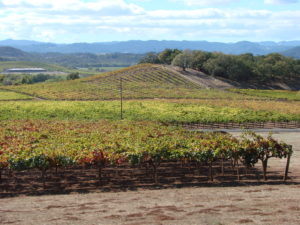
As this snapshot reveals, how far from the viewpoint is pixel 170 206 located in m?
23.9

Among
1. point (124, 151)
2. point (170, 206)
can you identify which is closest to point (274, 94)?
point (124, 151)

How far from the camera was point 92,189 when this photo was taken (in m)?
27.9

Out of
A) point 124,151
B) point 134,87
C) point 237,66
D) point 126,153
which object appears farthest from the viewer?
point 237,66

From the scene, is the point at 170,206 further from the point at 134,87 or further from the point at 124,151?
the point at 134,87

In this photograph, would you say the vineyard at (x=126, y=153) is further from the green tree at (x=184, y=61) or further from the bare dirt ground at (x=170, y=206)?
the green tree at (x=184, y=61)

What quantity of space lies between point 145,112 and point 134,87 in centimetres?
4127

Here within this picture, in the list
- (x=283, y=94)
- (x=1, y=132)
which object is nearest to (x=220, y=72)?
(x=283, y=94)

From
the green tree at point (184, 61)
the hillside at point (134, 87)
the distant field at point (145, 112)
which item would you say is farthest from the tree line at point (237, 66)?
the distant field at point (145, 112)

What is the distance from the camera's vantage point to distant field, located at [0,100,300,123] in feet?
213

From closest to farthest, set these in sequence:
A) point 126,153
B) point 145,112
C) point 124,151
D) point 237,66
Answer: point 126,153 < point 124,151 < point 145,112 < point 237,66

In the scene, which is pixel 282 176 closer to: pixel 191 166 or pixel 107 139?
pixel 191 166

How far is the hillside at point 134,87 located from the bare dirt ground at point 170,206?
67686 millimetres

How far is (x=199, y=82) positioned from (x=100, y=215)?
335 feet

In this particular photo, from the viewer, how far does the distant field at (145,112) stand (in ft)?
213
